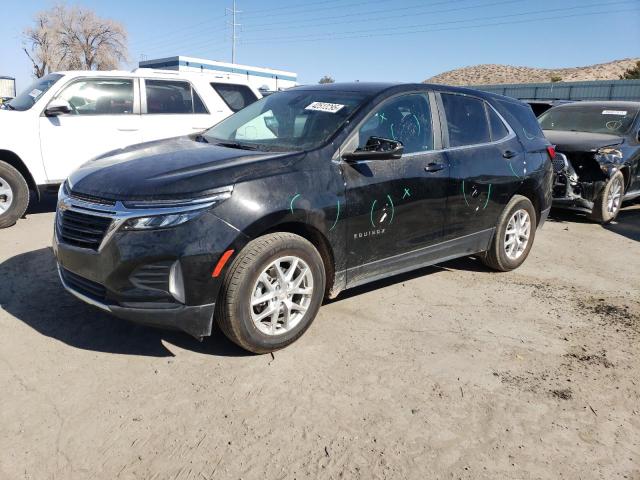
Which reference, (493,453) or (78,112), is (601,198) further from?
(78,112)

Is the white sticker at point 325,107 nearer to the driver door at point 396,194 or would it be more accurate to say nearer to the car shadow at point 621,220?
the driver door at point 396,194

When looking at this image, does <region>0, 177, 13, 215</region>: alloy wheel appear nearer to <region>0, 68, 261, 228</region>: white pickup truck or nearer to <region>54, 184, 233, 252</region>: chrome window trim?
<region>0, 68, 261, 228</region>: white pickup truck

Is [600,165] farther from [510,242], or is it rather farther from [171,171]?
[171,171]

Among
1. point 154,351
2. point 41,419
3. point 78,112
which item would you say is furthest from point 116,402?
point 78,112

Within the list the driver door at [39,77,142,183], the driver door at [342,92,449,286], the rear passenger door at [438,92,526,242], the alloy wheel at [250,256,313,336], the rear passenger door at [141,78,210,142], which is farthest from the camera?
the rear passenger door at [141,78,210,142]

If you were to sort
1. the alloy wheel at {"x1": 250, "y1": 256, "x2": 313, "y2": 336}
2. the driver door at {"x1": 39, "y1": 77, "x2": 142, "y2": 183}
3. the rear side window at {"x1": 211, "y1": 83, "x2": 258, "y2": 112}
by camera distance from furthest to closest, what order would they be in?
1. the rear side window at {"x1": 211, "y1": 83, "x2": 258, "y2": 112}
2. the driver door at {"x1": 39, "y1": 77, "x2": 142, "y2": 183}
3. the alloy wheel at {"x1": 250, "y1": 256, "x2": 313, "y2": 336}

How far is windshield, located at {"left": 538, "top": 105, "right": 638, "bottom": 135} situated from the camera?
833 centimetres

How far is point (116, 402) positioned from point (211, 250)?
96cm

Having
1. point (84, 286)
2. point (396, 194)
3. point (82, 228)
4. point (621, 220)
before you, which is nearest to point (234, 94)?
point (396, 194)

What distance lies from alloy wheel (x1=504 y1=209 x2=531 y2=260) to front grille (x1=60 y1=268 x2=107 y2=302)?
3.70m

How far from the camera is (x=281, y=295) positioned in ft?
11.0

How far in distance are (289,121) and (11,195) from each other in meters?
4.08

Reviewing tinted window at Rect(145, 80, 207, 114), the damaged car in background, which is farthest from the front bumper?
the damaged car in background

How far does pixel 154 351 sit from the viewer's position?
3400 mm
